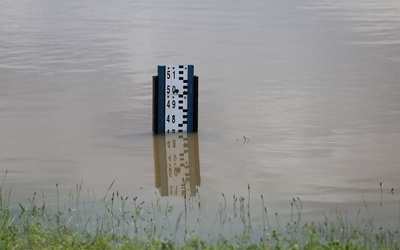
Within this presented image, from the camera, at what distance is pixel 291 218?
1131 centimetres

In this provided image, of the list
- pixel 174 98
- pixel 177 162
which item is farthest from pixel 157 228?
pixel 174 98

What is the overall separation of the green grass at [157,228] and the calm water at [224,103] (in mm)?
457

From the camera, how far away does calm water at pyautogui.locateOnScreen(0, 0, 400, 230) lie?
13.3 metres

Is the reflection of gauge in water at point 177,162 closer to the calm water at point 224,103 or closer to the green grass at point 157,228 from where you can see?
the calm water at point 224,103

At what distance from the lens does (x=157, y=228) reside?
10.8 m

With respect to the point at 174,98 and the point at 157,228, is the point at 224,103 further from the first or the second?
the point at 157,228

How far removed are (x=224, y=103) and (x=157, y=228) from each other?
7522mm

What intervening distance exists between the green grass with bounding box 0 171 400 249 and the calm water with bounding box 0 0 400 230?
46cm

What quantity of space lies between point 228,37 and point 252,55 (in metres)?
2.96

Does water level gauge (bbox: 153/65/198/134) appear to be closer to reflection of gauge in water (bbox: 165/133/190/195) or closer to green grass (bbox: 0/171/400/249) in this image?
reflection of gauge in water (bbox: 165/133/190/195)

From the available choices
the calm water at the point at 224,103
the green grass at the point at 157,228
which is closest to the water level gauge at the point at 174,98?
the calm water at the point at 224,103

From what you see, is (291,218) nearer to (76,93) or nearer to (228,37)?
(76,93)

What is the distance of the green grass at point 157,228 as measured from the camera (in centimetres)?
978


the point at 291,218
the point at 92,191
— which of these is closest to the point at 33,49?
the point at 92,191
